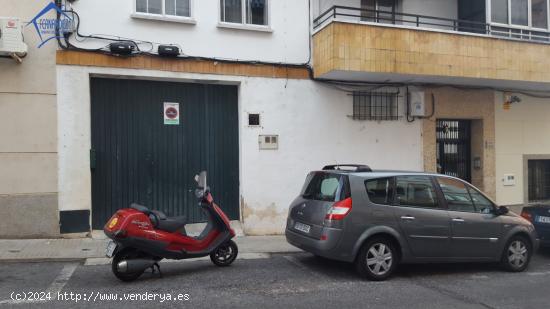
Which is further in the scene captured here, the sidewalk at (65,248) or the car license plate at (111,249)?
the sidewalk at (65,248)

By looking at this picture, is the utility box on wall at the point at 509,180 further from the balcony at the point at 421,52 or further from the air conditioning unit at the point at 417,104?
the air conditioning unit at the point at 417,104

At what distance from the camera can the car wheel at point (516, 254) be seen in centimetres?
774

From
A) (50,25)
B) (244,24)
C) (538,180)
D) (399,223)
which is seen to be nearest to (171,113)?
(244,24)

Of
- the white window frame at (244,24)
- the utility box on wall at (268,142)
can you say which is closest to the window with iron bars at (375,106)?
the utility box on wall at (268,142)

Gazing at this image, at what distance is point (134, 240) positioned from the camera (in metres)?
6.34

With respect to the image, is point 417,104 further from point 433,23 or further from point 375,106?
point 433,23

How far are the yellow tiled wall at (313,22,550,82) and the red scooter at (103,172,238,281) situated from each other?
464 centimetres

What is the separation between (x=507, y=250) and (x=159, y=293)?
17.5 feet

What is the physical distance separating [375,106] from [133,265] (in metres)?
7.33

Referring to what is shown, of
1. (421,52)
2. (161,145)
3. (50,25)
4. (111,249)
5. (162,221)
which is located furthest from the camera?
(421,52)

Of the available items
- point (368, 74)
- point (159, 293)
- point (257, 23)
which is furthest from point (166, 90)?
point (159, 293)

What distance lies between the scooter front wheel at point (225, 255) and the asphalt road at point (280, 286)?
130mm

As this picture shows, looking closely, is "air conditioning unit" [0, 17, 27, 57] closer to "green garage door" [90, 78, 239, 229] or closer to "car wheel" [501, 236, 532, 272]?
"green garage door" [90, 78, 239, 229]

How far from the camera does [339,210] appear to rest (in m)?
6.83
